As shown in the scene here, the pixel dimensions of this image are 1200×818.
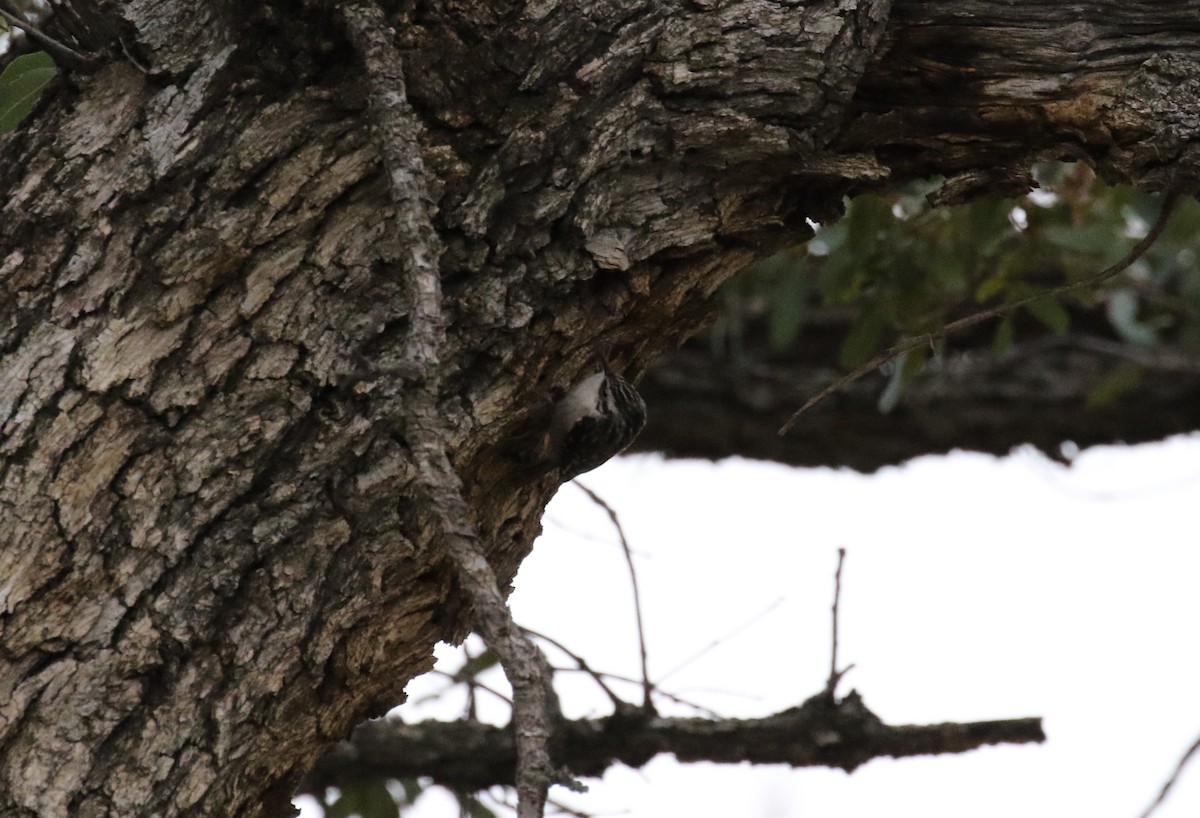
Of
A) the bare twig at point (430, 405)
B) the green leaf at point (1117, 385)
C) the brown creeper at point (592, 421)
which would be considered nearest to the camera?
the bare twig at point (430, 405)

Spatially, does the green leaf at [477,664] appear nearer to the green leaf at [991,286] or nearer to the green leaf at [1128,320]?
the green leaf at [991,286]

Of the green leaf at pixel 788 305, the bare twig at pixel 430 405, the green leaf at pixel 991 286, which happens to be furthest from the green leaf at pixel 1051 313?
the bare twig at pixel 430 405

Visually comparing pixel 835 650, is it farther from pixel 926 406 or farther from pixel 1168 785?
pixel 926 406

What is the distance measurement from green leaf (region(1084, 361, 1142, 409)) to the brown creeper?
7.37ft

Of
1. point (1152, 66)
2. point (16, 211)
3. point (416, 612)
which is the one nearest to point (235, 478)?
point (416, 612)

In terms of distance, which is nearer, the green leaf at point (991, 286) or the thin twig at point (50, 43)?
the thin twig at point (50, 43)

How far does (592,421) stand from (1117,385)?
2620mm

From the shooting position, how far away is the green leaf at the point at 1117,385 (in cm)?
456

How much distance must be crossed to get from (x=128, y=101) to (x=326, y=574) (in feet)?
2.72

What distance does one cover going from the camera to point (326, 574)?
2.16 metres

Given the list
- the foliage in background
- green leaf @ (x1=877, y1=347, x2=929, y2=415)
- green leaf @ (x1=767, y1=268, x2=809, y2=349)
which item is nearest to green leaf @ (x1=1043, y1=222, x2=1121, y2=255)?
the foliage in background

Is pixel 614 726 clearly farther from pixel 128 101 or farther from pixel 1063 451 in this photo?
pixel 1063 451

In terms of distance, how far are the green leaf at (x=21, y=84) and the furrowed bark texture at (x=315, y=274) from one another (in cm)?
3

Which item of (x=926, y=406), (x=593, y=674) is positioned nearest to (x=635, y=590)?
(x=593, y=674)
